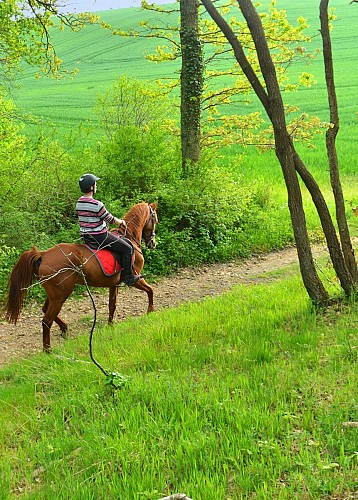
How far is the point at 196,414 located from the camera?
4.71 meters

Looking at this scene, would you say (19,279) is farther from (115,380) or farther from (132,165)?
(132,165)

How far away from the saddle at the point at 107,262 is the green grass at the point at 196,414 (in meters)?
1.32

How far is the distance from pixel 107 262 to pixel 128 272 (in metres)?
0.50

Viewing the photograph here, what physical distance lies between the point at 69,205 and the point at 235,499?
10.0 metres

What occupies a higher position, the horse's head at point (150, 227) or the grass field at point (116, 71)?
the grass field at point (116, 71)

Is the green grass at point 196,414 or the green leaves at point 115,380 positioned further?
the green leaves at point 115,380

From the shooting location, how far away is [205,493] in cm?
371

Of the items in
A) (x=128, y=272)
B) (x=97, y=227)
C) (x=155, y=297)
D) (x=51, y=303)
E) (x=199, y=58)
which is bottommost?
(x=155, y=297)

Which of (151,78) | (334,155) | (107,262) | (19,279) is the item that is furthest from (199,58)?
(151,78)

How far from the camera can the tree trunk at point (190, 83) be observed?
1327 cm

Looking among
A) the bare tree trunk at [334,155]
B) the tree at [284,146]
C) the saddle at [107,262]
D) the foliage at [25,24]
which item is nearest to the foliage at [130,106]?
the foliage at [25,24]

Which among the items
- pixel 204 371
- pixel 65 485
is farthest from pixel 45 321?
pixel 65 485

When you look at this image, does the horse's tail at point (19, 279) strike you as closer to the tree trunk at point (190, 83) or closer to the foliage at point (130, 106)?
the tree trunk at point (190, 83)

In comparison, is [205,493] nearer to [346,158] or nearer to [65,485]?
[65,485]
